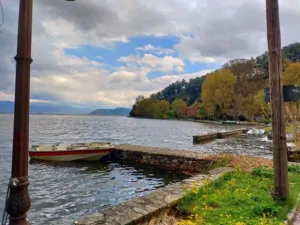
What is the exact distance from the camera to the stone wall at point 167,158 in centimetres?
1037

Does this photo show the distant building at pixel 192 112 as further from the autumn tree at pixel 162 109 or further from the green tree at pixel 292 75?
the green tree at pixel 292 75

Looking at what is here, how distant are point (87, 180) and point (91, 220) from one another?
577cm

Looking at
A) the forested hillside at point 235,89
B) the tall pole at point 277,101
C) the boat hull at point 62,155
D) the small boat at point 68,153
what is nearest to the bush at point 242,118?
the forested hillside at point 235,89

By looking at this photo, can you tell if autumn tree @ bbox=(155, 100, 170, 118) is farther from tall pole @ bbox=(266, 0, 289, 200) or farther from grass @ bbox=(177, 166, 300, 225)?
tall pole @ bbox=(266, 0, 289, 200)

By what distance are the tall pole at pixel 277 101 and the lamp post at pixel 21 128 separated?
4.00 metres

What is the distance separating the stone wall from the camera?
10367 mm

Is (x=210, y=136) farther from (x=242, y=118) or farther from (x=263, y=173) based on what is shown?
(x=242, y=118)

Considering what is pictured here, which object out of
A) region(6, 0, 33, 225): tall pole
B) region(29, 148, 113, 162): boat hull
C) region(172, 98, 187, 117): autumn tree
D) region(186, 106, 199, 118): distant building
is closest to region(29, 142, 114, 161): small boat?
region(29, 148, 113, 162): boat hull

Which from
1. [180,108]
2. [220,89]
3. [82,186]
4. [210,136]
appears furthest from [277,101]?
[180,108]

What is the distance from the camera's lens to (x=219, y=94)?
5762cm

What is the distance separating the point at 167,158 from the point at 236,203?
694 cm

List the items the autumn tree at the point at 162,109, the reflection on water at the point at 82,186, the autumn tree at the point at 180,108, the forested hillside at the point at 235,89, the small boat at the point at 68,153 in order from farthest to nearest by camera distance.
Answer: the autumn tree at the point at 162,109
the autumn tree at the point at 180,108
the forested hillside at the point at 235,89
the small boat at the point at 68,153
the reflection on water at the point at 82,186

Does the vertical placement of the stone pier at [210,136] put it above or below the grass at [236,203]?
below

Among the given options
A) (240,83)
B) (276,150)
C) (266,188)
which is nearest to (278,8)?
(276,150)
